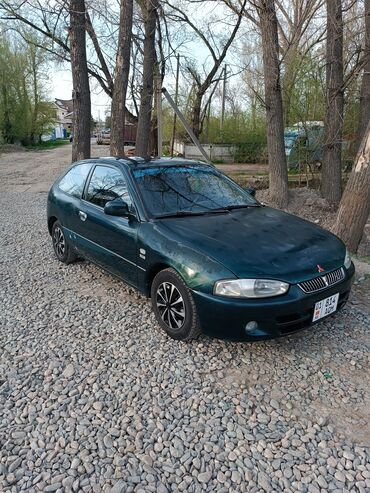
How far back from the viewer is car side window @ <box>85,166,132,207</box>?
153 inches

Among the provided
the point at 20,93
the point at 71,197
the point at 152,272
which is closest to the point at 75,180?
the point at 71,197

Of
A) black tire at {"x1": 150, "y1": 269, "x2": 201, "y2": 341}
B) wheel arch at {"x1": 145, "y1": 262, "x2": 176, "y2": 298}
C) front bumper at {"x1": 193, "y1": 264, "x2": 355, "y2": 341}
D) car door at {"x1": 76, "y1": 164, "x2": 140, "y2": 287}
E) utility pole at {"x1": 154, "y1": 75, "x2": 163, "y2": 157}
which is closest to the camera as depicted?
front bumper at {"x1": 193, "y1": 264, "x2": 355, "y2": 341}

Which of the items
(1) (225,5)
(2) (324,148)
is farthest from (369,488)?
(1) (225,5)

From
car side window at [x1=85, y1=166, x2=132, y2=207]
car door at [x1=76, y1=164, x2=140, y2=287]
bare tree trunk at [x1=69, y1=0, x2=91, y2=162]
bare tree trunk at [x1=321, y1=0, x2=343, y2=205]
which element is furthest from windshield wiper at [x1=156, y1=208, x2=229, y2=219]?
bare tree trunk at [x1=69, y1=0, x2=91, y2=162]

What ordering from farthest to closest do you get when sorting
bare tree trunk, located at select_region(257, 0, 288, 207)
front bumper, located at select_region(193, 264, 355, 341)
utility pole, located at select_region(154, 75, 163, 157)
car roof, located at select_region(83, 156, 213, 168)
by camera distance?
utility pole, located at select_region(154, 75, 163, 157), bare tree trunk, located at select_region(257, 0, 288, 207), car roof, located at select_region(83, 156, 213, 168), front bumper, located at select_region(193, 264, 355, 341)

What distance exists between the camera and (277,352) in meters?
3.11

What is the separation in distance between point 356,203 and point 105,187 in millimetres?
3443

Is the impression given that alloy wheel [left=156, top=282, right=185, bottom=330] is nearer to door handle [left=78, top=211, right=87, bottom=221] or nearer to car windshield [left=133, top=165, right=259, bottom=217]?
car windshield [left=133, top=165, right=259, bottom=217]

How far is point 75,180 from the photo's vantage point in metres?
4.82

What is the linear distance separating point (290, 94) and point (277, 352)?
8.02 meters

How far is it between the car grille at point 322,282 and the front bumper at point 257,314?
4 centimetres

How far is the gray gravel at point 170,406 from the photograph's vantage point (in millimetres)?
2014

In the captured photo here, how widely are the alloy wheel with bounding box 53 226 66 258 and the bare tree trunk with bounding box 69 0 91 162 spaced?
5690mm

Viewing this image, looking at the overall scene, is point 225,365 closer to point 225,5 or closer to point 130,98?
point 225,5
